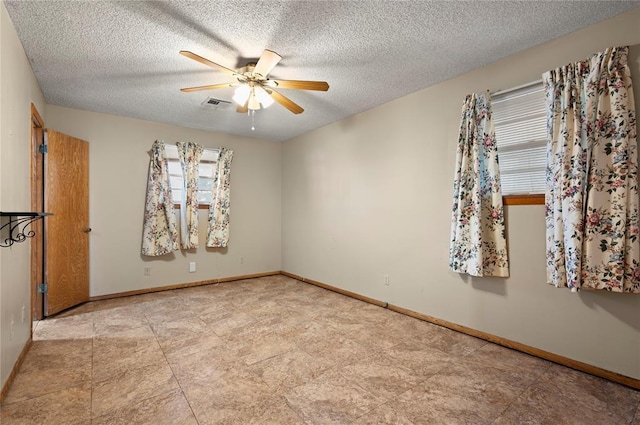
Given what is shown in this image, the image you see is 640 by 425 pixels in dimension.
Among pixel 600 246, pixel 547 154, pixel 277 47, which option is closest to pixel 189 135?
pixel 277 47

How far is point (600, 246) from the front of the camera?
6.66 feet

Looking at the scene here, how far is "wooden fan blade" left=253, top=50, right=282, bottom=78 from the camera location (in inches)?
85.4

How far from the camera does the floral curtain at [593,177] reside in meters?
1.96

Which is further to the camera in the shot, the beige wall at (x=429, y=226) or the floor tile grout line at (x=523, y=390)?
the beige wall at (x=429, y=226)

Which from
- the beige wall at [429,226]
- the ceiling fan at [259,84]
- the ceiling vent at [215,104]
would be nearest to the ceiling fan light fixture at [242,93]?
the ceiling fan at [259,84]

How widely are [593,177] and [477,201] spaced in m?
0.79

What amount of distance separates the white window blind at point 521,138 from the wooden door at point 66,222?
4622 mm

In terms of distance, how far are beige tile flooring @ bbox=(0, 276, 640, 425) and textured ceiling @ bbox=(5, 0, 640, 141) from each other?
248 centimetres

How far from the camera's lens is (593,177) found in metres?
2.05

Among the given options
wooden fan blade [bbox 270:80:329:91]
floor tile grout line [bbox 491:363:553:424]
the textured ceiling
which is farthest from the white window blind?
wooden fan blade [bbox 270:80:329:91]

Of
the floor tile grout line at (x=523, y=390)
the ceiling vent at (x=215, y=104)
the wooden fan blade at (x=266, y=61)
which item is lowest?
the floor tile grout line at (x=523, y=390)

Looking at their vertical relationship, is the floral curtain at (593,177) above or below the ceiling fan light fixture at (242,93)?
below

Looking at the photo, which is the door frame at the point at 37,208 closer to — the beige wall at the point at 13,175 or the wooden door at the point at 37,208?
the wooden door at the point at 37,208

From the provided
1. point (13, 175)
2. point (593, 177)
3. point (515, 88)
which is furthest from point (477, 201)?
point (13, 175)
